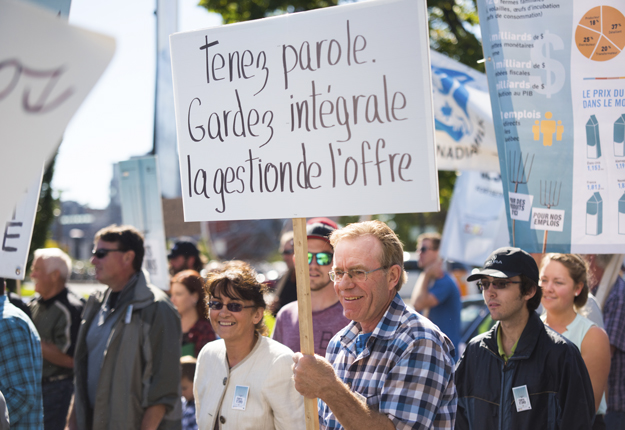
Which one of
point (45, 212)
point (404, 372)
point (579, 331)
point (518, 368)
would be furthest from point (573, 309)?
point (45, 212)

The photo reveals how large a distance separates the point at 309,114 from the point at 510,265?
134cm

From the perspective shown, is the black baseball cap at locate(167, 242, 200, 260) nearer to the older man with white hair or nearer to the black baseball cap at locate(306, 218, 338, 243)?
the older man with white hair

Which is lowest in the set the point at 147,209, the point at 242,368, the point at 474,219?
the point at 242,368

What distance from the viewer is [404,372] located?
2016 mm

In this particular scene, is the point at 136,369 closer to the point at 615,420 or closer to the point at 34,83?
the point at 34,83

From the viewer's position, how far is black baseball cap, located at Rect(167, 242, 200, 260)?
5.98m

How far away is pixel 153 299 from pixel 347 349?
5.81 feet

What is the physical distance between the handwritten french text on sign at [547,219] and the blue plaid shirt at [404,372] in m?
1.18

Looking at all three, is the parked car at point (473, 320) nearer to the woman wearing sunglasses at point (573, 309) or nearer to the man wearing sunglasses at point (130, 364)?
the woman wearing sunglasses at point (573, 309)

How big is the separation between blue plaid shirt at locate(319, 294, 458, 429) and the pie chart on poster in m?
1.79

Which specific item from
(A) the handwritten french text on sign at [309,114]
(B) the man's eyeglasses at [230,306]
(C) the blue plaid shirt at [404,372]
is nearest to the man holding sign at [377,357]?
(C) the blue plaid shirt at [404,372]

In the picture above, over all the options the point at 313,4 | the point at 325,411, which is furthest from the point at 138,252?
the point at 313,4

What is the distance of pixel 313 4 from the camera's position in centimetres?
1366

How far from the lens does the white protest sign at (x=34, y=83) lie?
1379mm
